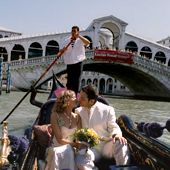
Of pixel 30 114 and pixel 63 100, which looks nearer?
pixel 63 100

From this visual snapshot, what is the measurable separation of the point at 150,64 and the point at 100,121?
12.2 meters

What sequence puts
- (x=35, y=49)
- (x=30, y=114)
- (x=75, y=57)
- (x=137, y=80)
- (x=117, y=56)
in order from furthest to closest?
(x=35, y=49)
(x=137, y=80)
(x=117, y=56)
(x=30, y=114)
(x=75, y=57)

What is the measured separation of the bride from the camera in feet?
4.28

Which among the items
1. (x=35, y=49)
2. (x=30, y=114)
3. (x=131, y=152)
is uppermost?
(x=35, y=49)

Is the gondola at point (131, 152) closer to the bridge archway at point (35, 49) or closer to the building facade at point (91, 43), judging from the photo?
the building facade at point (91, 43)

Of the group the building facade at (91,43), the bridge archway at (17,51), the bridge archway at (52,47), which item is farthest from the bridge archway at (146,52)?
the bridge archway at (17,51)

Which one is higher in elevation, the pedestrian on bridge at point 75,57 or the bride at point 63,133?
the pedestrian on bridge at point 75,57

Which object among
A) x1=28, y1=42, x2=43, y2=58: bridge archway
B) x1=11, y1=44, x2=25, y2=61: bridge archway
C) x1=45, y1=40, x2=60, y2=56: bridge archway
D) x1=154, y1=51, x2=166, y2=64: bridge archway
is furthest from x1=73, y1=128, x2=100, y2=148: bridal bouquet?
x1=154, y1=51, x2=166, y2=64: bridge archway

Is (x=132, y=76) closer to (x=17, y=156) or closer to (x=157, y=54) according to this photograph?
(x=157, y=54)

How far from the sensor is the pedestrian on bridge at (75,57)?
7.63 feet

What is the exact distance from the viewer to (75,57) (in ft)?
7.73

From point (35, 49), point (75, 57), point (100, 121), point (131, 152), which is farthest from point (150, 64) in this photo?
point (100, 121)

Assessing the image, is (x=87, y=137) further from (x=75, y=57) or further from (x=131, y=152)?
(x=75, y=57)

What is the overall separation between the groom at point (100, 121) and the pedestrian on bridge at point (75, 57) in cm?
84
